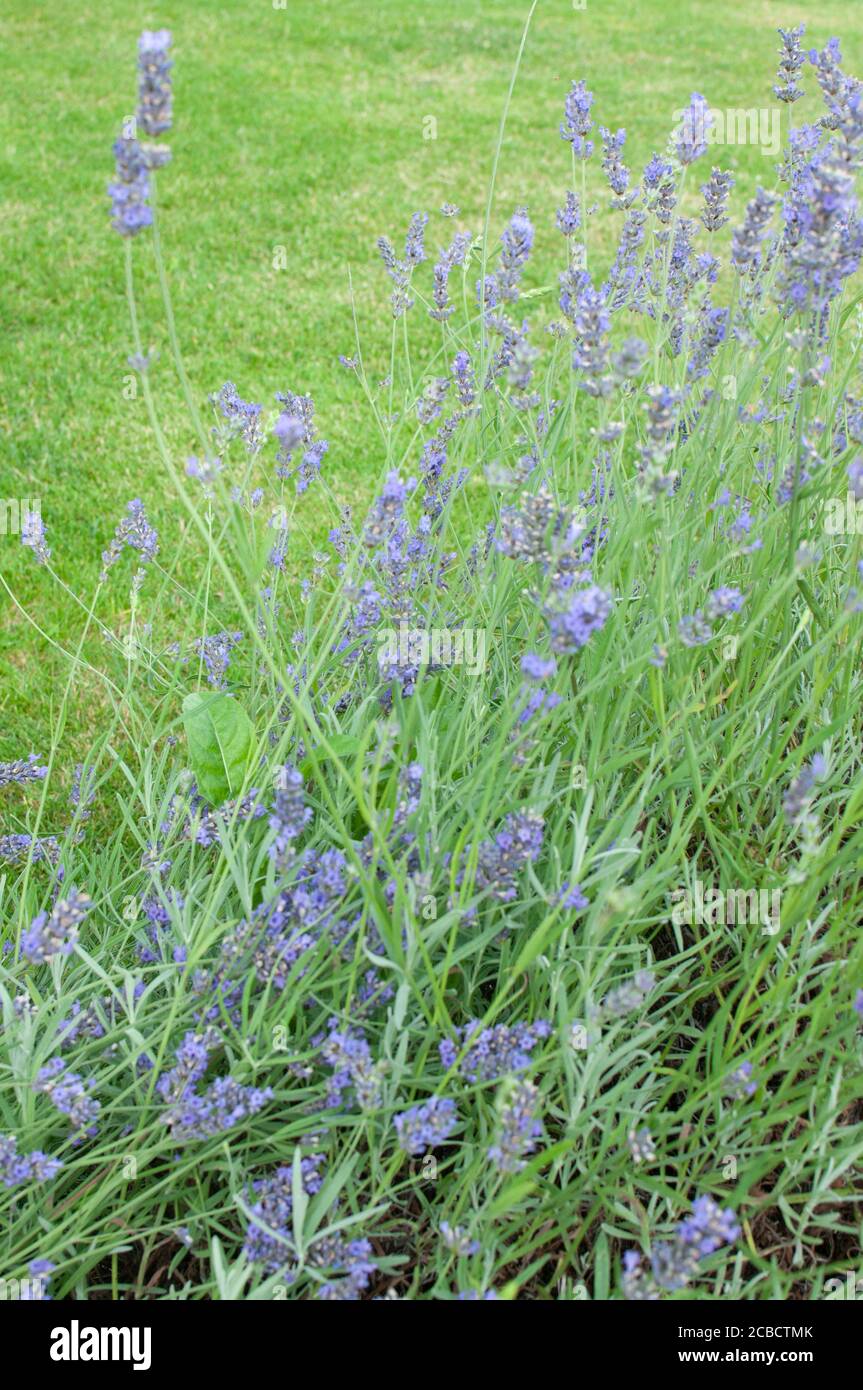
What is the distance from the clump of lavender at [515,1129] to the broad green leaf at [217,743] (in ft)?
3.52

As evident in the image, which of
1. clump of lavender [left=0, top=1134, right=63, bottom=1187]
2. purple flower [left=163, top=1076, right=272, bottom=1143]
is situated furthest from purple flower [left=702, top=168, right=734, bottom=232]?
clump of lavender [left=0, top=1134, right=63, bottom=1187]

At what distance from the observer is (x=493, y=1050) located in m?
1.87

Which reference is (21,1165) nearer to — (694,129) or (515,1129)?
(515,1129)

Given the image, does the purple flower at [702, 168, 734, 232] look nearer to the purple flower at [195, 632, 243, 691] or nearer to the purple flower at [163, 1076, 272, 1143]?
the purple flower at [195, 632, 243, 691]

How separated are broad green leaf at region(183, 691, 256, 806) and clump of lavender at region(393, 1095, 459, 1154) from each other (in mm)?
929

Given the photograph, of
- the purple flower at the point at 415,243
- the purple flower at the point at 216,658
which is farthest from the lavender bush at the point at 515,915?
the purple flower at the point at 415,243

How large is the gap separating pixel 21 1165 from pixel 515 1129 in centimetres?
72

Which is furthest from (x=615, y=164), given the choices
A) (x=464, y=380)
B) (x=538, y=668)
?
(x=538, y=668)

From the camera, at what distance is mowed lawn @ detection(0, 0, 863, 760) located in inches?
183

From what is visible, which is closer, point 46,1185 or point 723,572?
point 46,1185
